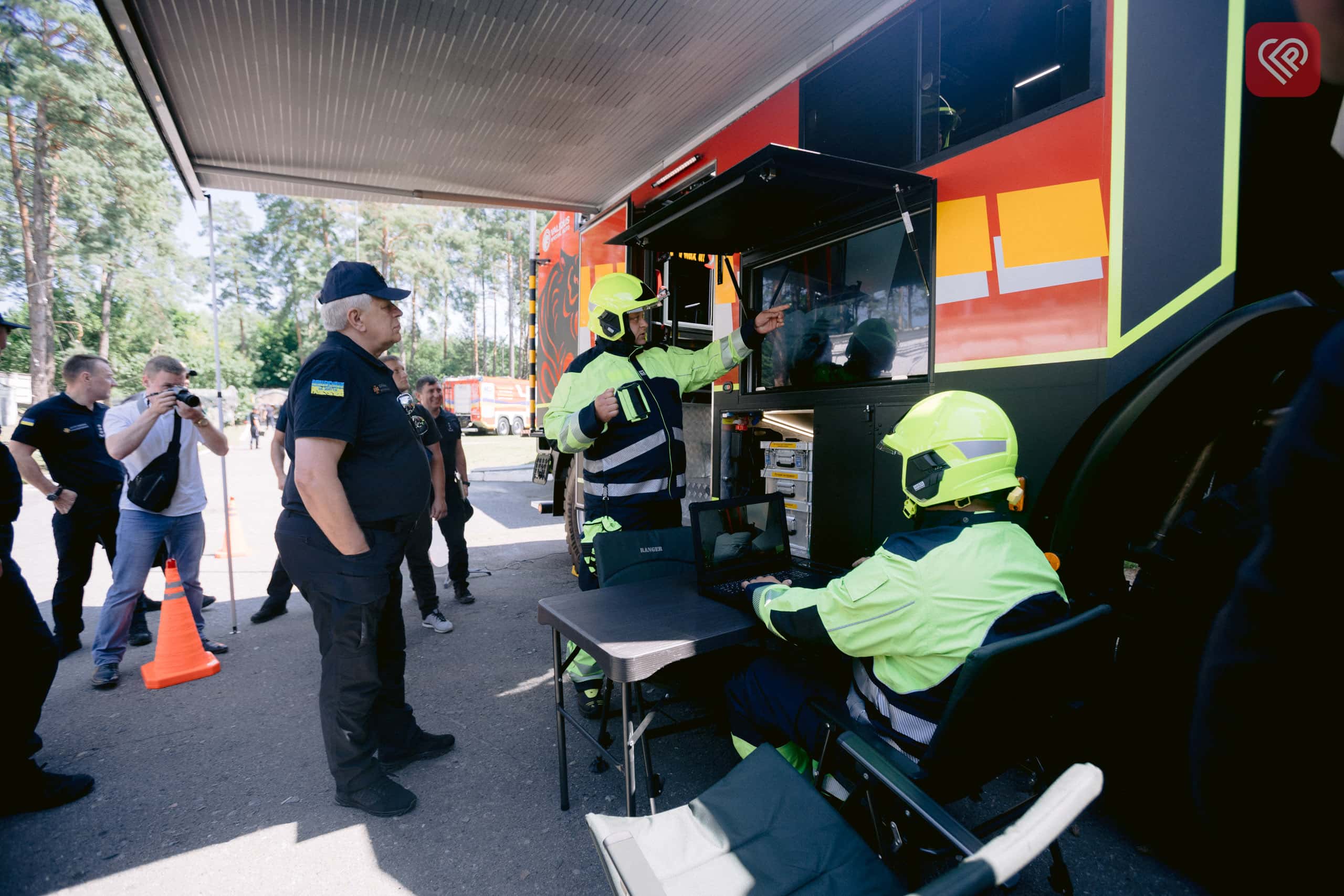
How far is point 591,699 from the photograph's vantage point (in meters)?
3.13

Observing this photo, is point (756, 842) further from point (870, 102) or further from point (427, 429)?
point (870, 102)

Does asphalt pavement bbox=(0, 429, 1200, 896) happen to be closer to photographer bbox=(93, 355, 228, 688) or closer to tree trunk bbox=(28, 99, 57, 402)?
photographer bbox=(93, 355, 228, 688)

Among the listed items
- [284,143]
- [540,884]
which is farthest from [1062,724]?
[284,143]

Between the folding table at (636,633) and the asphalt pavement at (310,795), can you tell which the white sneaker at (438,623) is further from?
the folding table at (636,633)

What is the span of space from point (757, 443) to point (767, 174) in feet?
5.79

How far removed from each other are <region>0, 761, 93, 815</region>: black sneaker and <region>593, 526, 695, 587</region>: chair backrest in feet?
7.26

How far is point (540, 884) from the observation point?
2.13 metres

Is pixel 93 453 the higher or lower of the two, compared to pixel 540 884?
higher

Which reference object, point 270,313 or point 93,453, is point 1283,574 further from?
point 270,313

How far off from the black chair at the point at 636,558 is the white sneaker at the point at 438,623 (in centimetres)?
207

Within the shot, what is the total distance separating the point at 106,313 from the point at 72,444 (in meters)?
30.2

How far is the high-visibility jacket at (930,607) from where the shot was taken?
1568 millimetres

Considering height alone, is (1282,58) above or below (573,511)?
above

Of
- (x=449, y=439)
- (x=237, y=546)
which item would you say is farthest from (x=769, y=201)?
(x=237, y=546)
